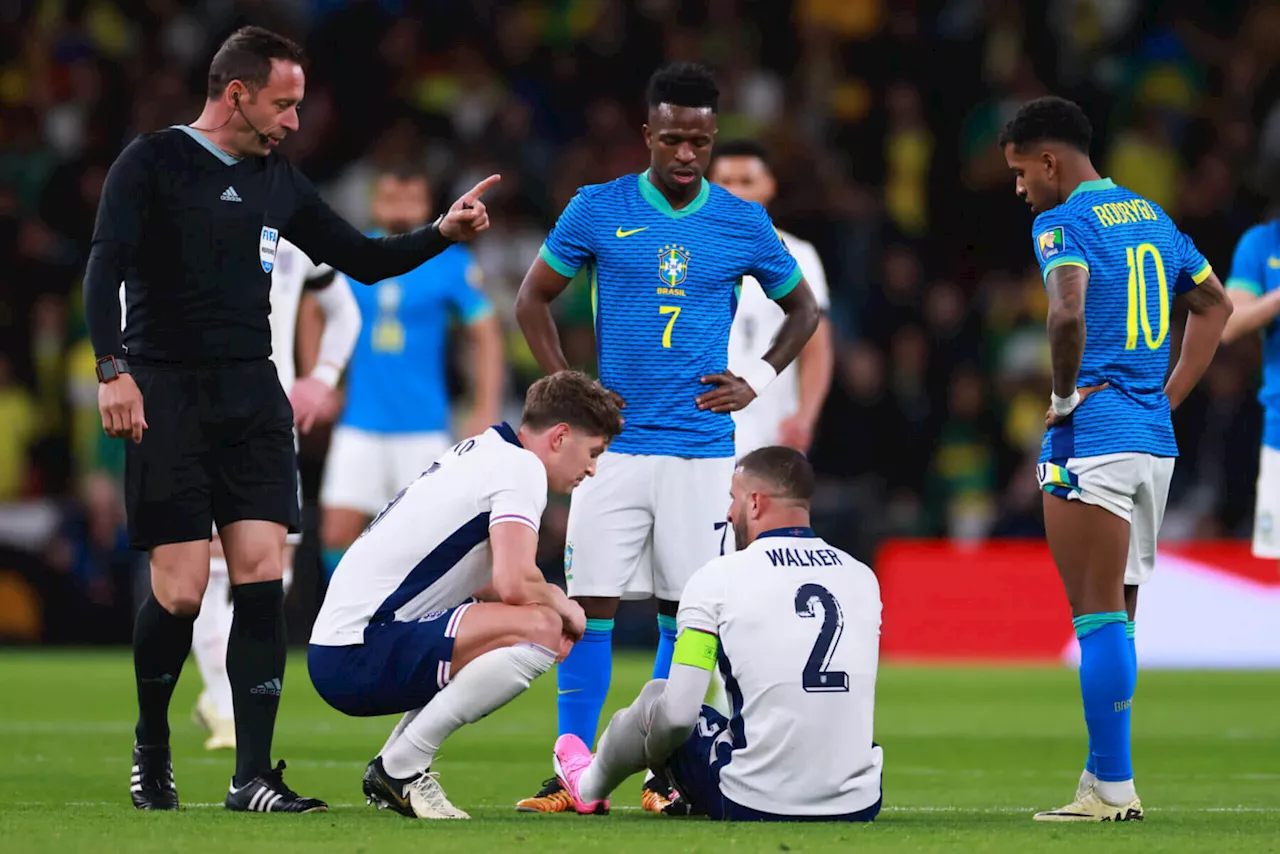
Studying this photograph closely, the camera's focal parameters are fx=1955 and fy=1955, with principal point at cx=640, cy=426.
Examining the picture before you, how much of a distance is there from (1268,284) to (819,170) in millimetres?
8626

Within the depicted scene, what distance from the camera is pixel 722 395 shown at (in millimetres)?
6738

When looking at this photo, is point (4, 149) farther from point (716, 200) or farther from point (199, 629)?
point (716, 200)

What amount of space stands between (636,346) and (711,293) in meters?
0.33

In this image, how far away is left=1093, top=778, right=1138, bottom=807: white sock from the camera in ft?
19.8

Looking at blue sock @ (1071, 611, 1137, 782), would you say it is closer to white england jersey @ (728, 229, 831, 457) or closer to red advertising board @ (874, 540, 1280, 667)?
white england jersey @ (728, 229, 831, 457)

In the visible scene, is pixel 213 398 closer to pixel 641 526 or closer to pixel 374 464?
pixel 641 526

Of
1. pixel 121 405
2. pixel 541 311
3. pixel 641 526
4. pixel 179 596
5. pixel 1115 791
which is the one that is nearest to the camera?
pixel 121 405

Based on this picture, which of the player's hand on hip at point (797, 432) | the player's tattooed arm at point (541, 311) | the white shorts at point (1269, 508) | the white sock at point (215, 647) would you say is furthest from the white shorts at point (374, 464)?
the white shorts at point (1269, 508)

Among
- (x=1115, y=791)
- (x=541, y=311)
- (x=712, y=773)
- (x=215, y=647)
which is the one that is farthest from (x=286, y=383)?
(x=1115, y=791)

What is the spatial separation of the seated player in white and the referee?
0.28 metres

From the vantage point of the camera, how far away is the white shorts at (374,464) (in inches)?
408


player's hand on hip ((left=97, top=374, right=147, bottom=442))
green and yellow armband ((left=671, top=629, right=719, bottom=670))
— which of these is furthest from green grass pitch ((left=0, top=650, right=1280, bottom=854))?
player's hand on hip ((left=97, top=374, right=147, bottom=442))

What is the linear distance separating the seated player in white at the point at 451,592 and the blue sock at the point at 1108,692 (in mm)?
1605

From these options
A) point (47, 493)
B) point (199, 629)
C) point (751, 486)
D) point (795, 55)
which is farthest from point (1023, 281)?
point (751, 486)
